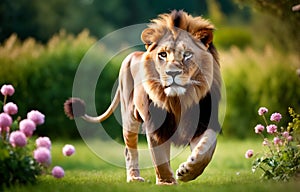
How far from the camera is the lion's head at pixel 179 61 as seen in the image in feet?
18.4

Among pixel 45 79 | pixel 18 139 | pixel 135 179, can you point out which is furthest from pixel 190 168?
pixel 45 79

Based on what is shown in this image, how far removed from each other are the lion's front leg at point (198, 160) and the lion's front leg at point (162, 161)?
0.94ft

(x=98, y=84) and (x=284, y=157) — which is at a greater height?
(x=98, y=84)

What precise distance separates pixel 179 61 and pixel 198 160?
32.5 inches

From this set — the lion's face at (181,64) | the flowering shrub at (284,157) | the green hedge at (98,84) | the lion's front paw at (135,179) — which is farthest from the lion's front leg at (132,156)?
the green hedge at (98,84)

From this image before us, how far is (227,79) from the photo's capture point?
1442 cm

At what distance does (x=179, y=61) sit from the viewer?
5.59m

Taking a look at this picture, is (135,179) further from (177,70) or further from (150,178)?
(177,70)

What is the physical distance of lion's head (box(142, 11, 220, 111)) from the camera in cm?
560

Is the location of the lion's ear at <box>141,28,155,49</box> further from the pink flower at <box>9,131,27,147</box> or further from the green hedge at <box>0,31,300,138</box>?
the green hedge at <box>0,31,300,138</box>

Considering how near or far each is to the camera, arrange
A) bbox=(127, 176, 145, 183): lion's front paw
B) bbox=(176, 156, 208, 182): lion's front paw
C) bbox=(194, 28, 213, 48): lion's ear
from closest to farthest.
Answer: bbox=(176, 156, 208, 182): lion's front paw, bbox=(194, 28, 213, 48): lion's ear, bbox=(127, 176, 145, 183): lion's front paw

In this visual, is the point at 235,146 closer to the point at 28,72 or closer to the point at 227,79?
the point at 227,79

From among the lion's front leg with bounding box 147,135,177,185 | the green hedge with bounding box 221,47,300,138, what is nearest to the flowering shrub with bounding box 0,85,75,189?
the lion's front leg with bounding box 147,135,177,185

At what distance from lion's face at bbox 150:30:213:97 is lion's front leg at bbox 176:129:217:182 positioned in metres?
0.45
